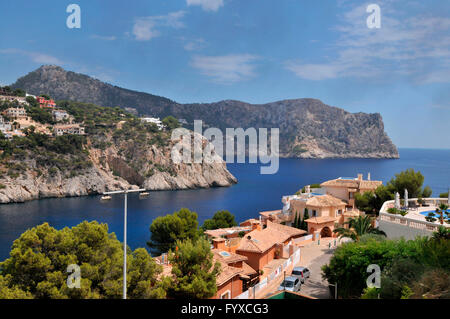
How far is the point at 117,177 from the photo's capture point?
117 meters

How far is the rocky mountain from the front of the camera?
95019 millimetres

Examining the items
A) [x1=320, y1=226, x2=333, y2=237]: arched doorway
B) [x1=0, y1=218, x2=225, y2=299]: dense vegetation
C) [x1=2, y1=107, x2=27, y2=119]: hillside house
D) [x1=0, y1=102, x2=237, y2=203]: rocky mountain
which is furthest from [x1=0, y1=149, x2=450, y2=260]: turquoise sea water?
[x1=2, y1=107, x2=27, y2=119]: hillside house

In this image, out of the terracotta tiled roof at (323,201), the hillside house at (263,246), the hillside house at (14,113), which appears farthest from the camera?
the hillside house at (14,113)

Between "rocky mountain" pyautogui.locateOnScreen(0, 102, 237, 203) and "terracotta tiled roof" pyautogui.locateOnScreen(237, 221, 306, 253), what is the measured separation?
258ft

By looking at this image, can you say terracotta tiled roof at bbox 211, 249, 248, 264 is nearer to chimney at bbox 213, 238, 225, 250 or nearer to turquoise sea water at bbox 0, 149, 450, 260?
chimney at bbox 213, 238, 225, 250

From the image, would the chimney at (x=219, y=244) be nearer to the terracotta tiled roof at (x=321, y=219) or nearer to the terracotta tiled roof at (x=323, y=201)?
the terracotta tiled roof at (x=321, y=219)

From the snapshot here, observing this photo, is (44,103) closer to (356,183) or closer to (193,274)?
(356,183)

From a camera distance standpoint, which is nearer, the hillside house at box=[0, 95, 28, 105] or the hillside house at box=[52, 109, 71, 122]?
the hillside house at box=[0, 95, 28, 105]

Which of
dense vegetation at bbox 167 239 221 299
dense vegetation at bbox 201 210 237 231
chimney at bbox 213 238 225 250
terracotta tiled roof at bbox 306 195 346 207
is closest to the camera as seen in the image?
dense vegetation at bbox 167 239 221 299

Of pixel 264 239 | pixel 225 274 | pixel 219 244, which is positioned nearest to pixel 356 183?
pixel 264 239

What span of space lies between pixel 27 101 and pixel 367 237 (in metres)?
149

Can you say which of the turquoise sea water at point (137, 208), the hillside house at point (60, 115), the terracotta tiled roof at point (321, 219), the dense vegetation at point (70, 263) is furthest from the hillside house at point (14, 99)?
the dense vegetation at point (70, 263)

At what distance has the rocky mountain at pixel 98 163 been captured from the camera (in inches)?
3741

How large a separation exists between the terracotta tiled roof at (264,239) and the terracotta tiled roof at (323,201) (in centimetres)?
599
